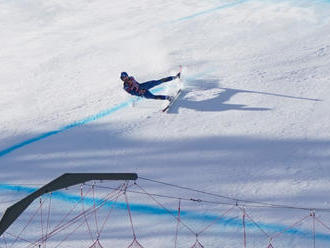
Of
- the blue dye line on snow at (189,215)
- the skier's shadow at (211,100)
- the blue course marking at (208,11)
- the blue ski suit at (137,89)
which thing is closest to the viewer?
the blue dye line on snow at (189,215)

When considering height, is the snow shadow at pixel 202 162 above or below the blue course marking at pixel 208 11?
below

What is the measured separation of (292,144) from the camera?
3.73 meters

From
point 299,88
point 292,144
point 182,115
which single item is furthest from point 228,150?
point 299,88

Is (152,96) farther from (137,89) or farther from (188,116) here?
(188,116)

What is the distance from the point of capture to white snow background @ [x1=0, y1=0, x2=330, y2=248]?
3051 millimetres

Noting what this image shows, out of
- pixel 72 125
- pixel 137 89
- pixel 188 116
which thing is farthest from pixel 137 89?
pixel 72 125

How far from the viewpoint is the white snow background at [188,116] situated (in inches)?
120

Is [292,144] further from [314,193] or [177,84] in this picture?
[177,84]

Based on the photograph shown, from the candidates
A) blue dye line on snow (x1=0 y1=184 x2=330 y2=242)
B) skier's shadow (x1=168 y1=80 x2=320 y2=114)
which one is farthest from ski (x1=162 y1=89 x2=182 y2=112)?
blue dye line on snow (x1=0 y1=184 x2=330 y2=242)

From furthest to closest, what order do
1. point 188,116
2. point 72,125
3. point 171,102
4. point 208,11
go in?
point 208,11
point 171,102
point 72,125
point 188,116

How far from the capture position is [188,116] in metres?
4.41

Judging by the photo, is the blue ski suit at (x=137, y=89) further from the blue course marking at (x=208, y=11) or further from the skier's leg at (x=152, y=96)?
the blue course marking at (x=208, y=11)

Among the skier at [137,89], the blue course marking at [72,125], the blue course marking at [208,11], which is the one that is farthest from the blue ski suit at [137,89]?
the blue course marking at [208,11]

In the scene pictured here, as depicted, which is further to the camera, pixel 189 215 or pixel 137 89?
pixel 137 89
